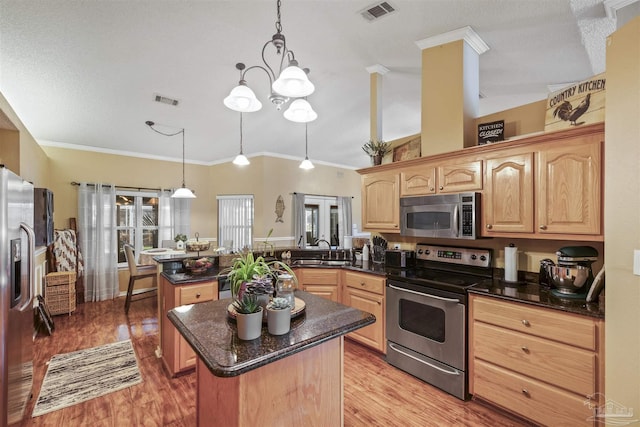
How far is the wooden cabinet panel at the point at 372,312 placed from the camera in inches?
112

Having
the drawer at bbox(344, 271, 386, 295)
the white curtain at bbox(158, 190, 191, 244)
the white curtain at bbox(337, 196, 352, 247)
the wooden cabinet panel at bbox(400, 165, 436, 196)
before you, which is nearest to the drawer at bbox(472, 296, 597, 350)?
the drawer at bbox(344, 271, 386, 295)

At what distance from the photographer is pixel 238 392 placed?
126 centimetres

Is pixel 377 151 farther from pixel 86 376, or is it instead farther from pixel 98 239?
pixel 98 239

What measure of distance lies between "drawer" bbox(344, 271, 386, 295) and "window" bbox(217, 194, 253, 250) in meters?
3.29

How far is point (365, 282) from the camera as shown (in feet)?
9.84

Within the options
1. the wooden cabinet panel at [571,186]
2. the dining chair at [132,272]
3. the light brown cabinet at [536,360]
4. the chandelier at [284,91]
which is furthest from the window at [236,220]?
the wooden cabinet panel at [571,186]

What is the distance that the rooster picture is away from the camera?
2.00 metres

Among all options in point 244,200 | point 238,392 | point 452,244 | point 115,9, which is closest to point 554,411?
point 452,244

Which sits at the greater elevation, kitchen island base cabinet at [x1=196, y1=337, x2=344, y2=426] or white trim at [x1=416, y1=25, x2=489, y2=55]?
white trim at [x1=416, y1=25, x2=489, y2=55]

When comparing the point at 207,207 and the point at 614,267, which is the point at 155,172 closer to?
the point at 207,207

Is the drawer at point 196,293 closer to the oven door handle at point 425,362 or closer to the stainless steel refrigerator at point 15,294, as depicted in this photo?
the stainless steel refrigerator at point 15,294

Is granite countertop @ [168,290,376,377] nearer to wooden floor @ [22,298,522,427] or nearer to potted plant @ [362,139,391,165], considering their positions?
wooden floor @ [22,298,522,427]

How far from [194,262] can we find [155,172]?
3.66 meters

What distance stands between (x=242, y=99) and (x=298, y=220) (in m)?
4.38
